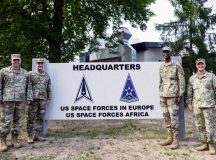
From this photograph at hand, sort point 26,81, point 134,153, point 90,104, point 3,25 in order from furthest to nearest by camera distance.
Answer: point 3,25 < point 90,104 < point 26,81 < point 134,153

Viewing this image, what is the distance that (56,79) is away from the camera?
9.72 metres

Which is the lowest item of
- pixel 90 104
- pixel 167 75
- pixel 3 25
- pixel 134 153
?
pixel 134 153

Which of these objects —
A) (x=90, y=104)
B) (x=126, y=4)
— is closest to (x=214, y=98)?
(x=90, y=104)

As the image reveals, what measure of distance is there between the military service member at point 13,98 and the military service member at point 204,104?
12.1ft

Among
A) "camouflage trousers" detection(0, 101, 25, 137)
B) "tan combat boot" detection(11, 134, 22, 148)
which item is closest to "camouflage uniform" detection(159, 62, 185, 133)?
"camouflage trousers" detection(0, 101, 25, 137)

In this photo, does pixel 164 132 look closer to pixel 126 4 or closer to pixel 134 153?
pixel 134 153

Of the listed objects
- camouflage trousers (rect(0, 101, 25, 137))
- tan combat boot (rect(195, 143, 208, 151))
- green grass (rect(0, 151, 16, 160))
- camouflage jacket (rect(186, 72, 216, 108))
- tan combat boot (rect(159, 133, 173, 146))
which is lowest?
green grass (rect(0, 151, 16, 160))

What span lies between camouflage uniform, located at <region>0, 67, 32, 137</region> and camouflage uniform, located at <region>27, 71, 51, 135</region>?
383mm

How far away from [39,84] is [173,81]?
311cm

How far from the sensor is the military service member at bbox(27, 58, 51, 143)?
353 inches

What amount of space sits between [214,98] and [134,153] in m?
2.09

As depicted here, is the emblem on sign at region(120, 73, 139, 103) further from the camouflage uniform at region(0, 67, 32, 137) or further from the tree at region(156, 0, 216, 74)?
the tree at region(156, 0, 216, 74)

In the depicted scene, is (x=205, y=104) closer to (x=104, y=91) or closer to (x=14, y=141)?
(x=104, y=91)

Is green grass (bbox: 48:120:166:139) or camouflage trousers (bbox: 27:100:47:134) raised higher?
camouflage trousers (bbox: 27:100:47:134)
